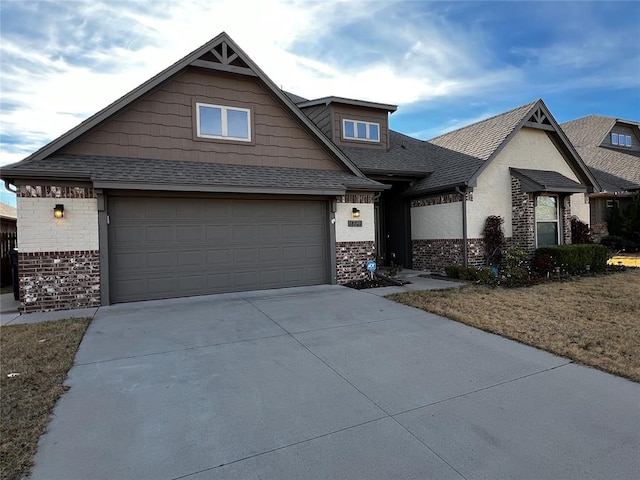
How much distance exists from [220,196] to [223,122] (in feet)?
6.61

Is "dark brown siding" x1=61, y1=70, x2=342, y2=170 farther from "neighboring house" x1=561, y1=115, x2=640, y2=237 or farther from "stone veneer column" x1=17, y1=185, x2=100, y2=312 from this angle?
"neighboring house" x1=561, y1=115, x2=640, y2=237

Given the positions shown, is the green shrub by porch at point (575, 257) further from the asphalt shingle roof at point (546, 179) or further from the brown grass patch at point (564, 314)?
the asphalt shingle roof at point (546, 179)

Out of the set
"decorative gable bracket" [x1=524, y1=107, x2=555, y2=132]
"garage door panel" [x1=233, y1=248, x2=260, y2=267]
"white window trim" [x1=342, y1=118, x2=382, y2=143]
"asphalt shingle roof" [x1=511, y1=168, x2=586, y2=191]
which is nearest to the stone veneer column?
"garage door panel" [x1=233, y1=248, x2=260, y2=267]

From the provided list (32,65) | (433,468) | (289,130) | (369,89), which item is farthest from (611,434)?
(369,89)

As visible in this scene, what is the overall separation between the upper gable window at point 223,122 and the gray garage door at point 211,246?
1758mm

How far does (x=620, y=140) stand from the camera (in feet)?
79.3

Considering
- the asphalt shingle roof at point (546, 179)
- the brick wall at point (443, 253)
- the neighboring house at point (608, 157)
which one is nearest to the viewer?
the asphalt shingle roof at point (546, 179)

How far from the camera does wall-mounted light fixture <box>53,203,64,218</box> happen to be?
7312mm

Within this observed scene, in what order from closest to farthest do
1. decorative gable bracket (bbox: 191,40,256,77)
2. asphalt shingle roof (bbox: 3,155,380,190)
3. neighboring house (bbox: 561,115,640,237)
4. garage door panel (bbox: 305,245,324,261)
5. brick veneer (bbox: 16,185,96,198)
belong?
brick veneer (bbox: 16,185,96,198) → asphalt shingle roof (bbox: 3,155,380,190) → decorative gable bracket (bbox: 191,40,256,77) → garage door panel (bbox: 305,245,324,261) → neighboring house (bbox: 561,115,640,237)

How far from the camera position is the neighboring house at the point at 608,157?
753 inches

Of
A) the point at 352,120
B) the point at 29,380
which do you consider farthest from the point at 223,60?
the point at 29,380

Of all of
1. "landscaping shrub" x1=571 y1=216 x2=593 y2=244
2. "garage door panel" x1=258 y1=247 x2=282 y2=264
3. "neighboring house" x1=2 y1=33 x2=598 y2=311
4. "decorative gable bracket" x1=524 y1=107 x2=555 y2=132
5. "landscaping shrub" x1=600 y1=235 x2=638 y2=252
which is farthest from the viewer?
"landscaping shrub" x1=600 y1=235 x2=638 y2=252

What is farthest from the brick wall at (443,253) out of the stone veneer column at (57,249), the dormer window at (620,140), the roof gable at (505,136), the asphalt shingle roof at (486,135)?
the dormer window at (620,140)

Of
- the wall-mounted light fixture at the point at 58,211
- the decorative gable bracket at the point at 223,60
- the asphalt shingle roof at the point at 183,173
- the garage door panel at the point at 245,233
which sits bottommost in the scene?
the garage door panel at the point at 245,233
